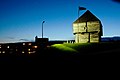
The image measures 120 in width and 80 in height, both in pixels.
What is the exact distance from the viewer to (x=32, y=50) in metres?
30.8

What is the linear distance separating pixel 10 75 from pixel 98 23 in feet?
95.6

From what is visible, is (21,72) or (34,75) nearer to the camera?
(34,75)

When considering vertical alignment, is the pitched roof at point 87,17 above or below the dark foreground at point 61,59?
above

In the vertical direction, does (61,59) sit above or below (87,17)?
below

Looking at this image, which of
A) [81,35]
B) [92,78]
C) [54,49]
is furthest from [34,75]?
[81,35]

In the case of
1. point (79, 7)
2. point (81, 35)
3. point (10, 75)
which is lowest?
point (10, 75)

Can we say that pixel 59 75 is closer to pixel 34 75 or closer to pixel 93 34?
pixel 34 75

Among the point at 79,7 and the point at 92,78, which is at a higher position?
the point at 79,7

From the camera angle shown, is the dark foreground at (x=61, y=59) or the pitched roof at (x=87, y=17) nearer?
the dark foreground at (x=61, y=59)

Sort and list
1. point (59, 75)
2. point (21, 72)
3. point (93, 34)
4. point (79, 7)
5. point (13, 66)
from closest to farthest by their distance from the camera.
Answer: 1. point (59, 75)
2. point (21, 72)
3. point (13, 66)
4. point (79, 7)
5. point (93, 34)

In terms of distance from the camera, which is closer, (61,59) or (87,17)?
(61,59)

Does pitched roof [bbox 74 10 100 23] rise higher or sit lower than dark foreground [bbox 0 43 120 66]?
higher

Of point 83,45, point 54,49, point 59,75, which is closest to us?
point 59,75

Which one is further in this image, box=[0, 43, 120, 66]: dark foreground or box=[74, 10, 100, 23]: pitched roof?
box=[74, 10, 100, 23]: pitched roof
